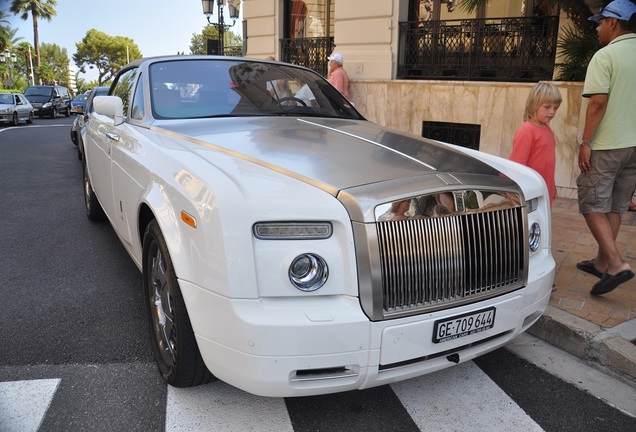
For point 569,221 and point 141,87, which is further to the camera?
point 569,221

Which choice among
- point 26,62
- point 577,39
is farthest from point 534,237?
point 26,62

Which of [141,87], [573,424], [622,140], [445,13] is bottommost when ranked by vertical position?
[573,424]

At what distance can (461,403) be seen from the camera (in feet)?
9.05

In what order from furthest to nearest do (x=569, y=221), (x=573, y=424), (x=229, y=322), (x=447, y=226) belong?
1. (x=569, y=221)
2. (x=573, y=424)
3. (x=447, y=226)
4. (x=229, y=322)

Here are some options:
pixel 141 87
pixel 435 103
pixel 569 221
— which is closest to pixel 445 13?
pixel 435 103

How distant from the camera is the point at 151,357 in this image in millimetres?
3150

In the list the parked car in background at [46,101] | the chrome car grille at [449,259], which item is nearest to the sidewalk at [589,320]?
the chrome car grille at [449,259]

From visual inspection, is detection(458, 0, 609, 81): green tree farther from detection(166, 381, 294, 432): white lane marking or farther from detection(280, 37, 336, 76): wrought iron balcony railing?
detection(166, 381, 294, 432): white lane marking

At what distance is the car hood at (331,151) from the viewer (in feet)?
8.09

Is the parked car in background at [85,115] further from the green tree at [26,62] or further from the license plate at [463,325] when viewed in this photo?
the green tree at [26,62]

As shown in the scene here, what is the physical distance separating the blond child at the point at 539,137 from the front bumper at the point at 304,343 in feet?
6.29

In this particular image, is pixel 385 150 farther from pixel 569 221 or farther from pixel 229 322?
pixel 569 221

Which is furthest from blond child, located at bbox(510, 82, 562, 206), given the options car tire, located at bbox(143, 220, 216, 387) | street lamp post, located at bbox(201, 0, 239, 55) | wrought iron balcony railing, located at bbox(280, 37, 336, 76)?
street lamp post, located at bbox(201, 0, 239, 55)

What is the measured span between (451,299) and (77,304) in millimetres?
2800
